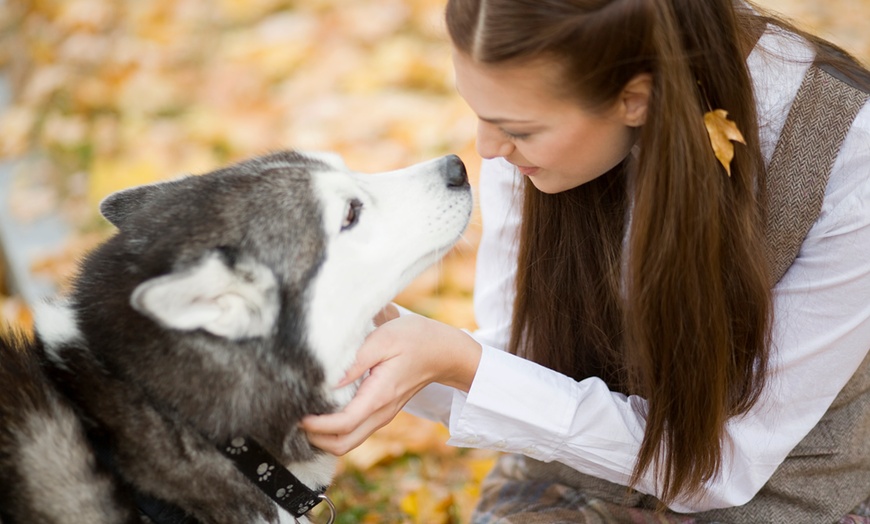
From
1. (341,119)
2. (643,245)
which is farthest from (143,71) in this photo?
(643,245)

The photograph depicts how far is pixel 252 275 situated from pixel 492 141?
660 mm

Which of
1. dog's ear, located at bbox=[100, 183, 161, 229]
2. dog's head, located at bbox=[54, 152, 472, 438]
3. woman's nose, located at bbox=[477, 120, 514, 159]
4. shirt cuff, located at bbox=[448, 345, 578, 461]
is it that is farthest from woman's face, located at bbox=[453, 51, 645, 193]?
dog's ear, located at bbox=[100, 183, 161, 229]

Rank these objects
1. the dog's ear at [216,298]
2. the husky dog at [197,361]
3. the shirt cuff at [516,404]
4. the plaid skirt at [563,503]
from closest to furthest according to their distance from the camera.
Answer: the dog's ear at [216,298] < the husky dog at [197,361] < the shirt cuff at [516,404] < the plaid skirt at [563,503]

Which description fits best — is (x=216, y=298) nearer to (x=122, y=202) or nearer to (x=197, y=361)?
(x=197, y=361)

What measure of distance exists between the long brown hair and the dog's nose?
0.20 meters

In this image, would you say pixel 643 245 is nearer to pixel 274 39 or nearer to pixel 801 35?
pixel 801 35

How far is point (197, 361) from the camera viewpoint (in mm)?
1882

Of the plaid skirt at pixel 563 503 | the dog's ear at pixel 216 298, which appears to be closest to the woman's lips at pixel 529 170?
the dog's ear at pixel 216 298

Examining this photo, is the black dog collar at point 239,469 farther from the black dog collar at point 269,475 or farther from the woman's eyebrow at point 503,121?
the woman's eyebrow at point 503,121

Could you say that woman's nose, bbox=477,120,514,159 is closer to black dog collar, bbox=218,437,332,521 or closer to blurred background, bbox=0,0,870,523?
black dog collar, bbox=218,437,332,521

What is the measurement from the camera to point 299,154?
2.25 metres

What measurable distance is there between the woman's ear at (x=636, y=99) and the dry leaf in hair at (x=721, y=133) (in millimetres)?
140

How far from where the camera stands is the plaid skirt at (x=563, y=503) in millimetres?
2344

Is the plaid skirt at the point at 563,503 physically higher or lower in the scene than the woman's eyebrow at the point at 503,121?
lower
